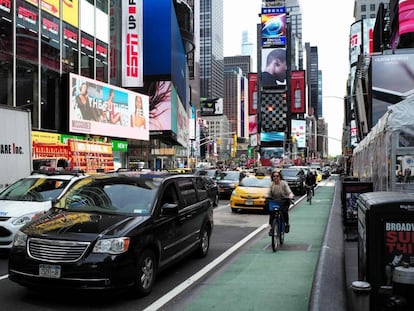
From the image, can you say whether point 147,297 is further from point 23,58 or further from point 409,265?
point 23,58

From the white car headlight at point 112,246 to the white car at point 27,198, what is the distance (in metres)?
3.69

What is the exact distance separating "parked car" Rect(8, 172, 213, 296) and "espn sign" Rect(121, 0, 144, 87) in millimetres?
38236

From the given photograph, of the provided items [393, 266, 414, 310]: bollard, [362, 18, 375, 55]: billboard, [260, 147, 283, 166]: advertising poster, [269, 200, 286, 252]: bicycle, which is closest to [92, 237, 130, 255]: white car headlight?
[393, 266, 414, 310]: bollard

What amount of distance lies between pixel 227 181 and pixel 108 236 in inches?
804

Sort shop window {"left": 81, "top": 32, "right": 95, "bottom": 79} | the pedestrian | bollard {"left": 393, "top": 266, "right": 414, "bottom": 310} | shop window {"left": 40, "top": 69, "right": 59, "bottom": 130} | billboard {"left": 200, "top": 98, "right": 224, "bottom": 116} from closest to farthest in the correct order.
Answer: bollard {"left": 393, "top": 266, "right": 414, "bottom": 310}, the pedestrian, shop window {"left": 40, "top": 69, "right": 59, "bottom": 130}, shop window {"left": 81, "top": 32, "right": 95, "bottom": 79}, billboard {"left": 200, "top": 98, "right": 224, "bottom": 116}

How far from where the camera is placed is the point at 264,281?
765 cm

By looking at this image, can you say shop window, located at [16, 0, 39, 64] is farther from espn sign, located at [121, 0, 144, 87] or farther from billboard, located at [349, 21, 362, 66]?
billboard, located at [349, 21, 362, 66]

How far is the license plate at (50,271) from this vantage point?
19.6 ft

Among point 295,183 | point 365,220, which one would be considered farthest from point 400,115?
point 295,183

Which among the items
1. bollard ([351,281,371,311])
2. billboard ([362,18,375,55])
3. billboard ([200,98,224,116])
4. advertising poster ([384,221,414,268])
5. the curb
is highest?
billboard ([362,18,375,55])

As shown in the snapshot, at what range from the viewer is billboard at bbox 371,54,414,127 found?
1501 inches

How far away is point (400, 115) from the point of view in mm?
9969

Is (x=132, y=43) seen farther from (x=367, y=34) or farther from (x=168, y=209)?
(x=367, y=34)

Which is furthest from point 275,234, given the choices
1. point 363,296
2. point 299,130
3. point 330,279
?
point 299,130
